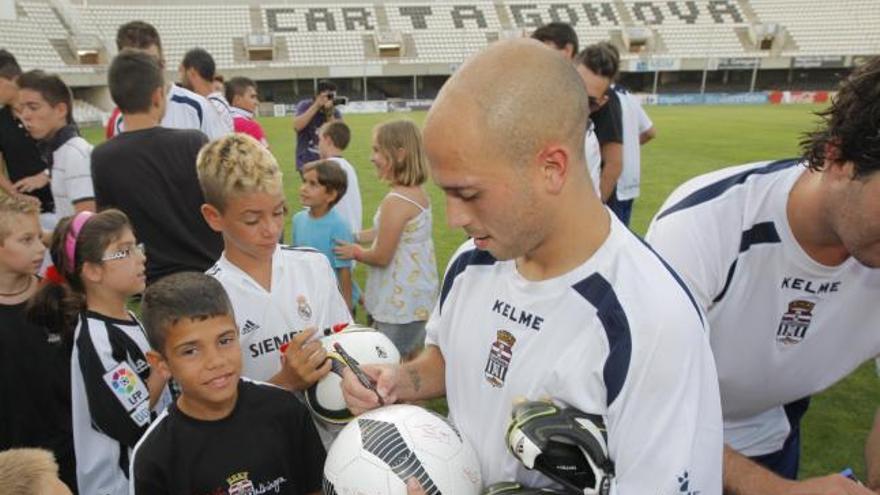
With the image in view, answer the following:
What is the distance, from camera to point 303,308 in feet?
8.35

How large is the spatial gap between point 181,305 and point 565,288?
4.26 ft

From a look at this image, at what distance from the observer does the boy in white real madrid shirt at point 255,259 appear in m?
2.43

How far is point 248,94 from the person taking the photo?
24.7 ft

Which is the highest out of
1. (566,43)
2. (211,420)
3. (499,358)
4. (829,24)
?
(829,24)

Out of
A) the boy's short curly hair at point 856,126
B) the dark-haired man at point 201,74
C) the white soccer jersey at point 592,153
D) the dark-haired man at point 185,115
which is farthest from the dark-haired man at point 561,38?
the boy's short curly hair at point 856,126

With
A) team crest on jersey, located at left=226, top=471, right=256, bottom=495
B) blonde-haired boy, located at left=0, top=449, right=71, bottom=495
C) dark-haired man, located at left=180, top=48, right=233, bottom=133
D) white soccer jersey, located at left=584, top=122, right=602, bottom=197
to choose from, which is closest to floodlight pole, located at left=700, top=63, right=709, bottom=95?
white soccer jersey, located at left=584, top=122, right=602, bottom=197

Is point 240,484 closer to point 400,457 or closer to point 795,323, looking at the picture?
point 400,457

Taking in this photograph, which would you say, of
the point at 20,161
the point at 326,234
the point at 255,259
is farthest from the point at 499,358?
the point at 20,161

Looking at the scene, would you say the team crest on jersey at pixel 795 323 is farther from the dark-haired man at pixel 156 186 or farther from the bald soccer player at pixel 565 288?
the dark-haired man at pixel 156 186

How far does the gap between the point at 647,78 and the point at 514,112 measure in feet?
154

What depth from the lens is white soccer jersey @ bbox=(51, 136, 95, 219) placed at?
426 cm

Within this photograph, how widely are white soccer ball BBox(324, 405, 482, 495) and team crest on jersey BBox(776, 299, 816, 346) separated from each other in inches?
43.3

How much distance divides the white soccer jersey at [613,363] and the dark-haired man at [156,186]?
2422mm

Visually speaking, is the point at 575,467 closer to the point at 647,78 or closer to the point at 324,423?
the point at 324,423
